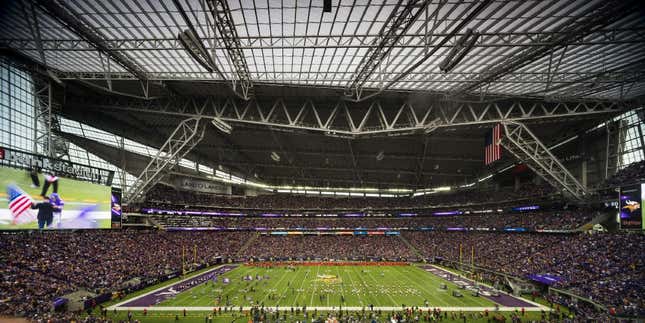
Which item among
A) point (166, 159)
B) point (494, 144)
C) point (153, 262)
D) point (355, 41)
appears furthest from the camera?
point (153, 262)

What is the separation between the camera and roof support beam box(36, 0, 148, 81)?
20891 mm

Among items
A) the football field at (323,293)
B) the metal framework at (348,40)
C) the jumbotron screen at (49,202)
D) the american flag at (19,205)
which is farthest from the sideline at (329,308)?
the metal framework at (348,40)

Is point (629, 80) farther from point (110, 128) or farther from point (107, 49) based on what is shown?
point (110, 128)

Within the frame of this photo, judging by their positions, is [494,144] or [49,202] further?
[494,144]

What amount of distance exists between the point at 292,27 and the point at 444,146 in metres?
33.4

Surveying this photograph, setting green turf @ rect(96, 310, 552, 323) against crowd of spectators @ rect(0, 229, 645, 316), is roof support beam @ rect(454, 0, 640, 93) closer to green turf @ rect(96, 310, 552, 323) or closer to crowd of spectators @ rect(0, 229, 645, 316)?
green turf @ rect(96, 310, 552, 323)

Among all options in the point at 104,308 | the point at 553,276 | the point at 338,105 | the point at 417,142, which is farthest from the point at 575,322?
the point at 104,308

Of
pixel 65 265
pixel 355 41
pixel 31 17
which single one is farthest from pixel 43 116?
pixel 355 41

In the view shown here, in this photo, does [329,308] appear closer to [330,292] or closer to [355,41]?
[330,292]

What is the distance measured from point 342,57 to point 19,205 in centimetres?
2746

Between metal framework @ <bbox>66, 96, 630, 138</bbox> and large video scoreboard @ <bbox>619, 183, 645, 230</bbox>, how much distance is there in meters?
8.36

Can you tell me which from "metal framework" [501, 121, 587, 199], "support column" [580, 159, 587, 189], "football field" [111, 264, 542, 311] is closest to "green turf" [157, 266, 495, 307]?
"football field" [111, 264, 542, 311]

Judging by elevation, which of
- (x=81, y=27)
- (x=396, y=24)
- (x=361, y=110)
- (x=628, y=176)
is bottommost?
(x=628, y=176)

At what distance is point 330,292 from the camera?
3581 centimetres
